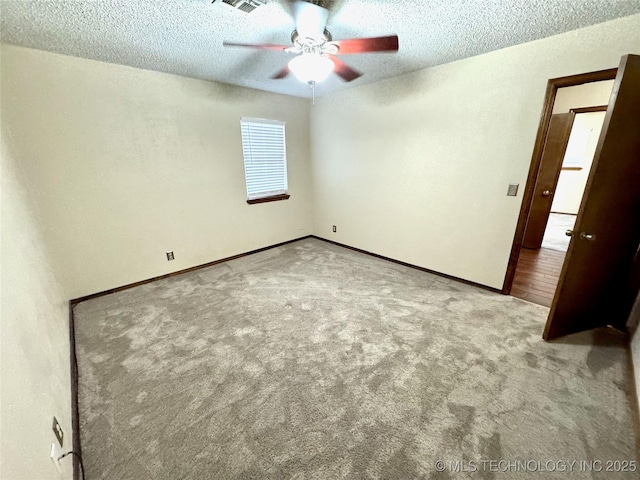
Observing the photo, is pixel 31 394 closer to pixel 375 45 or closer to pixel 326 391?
pixel 326 391

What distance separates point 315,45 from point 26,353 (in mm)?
2260

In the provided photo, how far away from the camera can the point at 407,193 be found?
3.20 m

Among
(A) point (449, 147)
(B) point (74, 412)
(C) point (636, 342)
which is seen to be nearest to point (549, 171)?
(A) point (449, 147)

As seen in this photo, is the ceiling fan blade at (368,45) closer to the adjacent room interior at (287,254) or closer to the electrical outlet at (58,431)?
the adjacent room interior at (287,254)

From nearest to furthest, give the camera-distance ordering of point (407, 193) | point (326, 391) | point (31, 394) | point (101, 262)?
point (31, 394)
point (326, 391)
point (101, 262)
point (407, 193)

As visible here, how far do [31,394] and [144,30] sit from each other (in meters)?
2.31

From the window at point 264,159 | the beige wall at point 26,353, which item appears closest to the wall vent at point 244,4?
the beige wall at point 26,353

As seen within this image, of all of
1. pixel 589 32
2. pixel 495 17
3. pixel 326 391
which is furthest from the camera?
pixel 589 32

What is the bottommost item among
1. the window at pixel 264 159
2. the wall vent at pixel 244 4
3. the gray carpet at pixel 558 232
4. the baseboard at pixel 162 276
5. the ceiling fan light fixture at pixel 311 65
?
the baseboard at pixel 162 276

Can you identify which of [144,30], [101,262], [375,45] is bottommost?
[101,262]

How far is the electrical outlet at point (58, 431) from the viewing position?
43.3 inches

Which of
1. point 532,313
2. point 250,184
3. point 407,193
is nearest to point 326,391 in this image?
point 532,313

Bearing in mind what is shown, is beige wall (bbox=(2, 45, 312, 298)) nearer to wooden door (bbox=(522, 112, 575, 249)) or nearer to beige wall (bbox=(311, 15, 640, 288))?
beige wall (bbox=(311, 15, 640, 288))

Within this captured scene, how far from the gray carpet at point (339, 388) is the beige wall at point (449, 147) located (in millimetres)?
760
